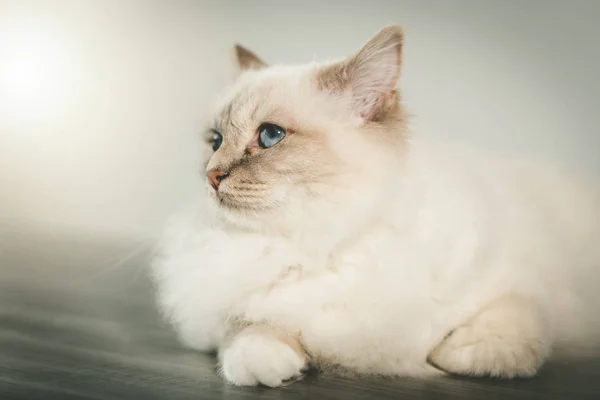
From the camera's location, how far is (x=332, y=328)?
4.40ft

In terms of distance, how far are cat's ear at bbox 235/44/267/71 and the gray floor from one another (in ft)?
2.30

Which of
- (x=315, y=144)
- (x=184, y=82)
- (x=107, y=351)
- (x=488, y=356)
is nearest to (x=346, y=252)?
(x=315, y=144)

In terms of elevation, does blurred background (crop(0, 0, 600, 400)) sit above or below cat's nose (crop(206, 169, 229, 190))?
above

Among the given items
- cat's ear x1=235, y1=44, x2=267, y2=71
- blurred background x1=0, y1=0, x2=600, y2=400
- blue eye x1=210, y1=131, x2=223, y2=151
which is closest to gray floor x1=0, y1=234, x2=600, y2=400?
blurred background x1=0, y1=0, x2=600, y2=400

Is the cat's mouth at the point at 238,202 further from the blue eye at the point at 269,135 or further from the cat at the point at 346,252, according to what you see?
the blue eye at the point at 269,135

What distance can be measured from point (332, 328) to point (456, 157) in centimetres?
65

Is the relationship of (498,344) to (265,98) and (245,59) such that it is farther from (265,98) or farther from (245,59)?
(245,59)

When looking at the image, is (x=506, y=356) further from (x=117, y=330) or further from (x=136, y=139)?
(x=136, y=139)

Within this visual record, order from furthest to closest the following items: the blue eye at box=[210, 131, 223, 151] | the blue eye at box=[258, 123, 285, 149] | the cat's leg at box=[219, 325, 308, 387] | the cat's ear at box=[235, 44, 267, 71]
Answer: the cat's ear at box=[235, 44, 267, 71] < the blue eye at box=[210, 131, 223, 151] < the blue eye at box=[258, 123, 285, 149] < the cat's leg at box=[219, 325, 308, 387]

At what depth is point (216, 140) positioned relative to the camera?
1.62 m

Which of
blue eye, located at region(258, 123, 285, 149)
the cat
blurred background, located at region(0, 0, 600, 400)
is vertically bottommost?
the cat

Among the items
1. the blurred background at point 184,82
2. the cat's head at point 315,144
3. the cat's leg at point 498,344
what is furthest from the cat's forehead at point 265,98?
the cat's leg at point 498,344

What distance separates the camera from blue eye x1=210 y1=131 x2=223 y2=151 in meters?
1.60

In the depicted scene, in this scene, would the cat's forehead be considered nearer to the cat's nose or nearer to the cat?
the cat
